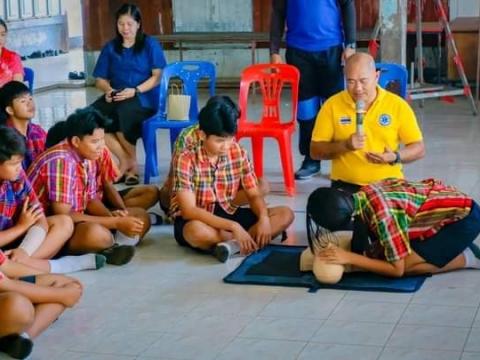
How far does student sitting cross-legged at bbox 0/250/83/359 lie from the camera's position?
11.6 ft

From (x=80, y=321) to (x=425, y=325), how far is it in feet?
4.42

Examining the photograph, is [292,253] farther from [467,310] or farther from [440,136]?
[440,136]

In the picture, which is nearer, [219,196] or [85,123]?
[85,123]

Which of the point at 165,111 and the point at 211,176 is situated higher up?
the point at 165,111

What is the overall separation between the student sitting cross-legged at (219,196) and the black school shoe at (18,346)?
1.36 m

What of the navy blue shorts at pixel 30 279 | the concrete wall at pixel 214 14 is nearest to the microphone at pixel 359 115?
the navy blue shorts at pixel 30 279

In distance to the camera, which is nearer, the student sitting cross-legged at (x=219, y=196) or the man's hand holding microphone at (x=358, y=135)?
the man's hand holding microphone at (x=358, y=135)

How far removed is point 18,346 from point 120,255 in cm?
122

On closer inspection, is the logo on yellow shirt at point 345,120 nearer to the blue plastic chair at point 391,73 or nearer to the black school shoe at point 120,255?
the black school shoe at point 120,255

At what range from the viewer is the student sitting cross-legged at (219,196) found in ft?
15.3

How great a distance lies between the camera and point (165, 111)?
264 inches

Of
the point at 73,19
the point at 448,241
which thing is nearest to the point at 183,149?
the point at 448,241

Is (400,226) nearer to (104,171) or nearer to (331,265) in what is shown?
(331,265)

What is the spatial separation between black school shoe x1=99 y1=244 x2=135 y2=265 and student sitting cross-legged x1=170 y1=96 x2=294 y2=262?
0.29 m
